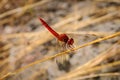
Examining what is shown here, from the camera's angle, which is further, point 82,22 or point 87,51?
point 82,22

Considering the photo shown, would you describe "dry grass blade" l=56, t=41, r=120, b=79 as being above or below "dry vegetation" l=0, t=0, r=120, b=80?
below

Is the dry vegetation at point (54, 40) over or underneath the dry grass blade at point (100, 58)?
over

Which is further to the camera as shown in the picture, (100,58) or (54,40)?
(54,40)

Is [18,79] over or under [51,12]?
under

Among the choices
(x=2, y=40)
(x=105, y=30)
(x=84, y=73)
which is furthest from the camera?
(x=2, y=40)

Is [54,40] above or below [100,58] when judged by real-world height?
above

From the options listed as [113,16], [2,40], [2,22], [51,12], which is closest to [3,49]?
[2,40]

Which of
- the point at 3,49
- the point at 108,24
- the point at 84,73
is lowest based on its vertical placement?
the point at 84,73

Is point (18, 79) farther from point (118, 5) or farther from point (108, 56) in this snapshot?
point (118, 5)
